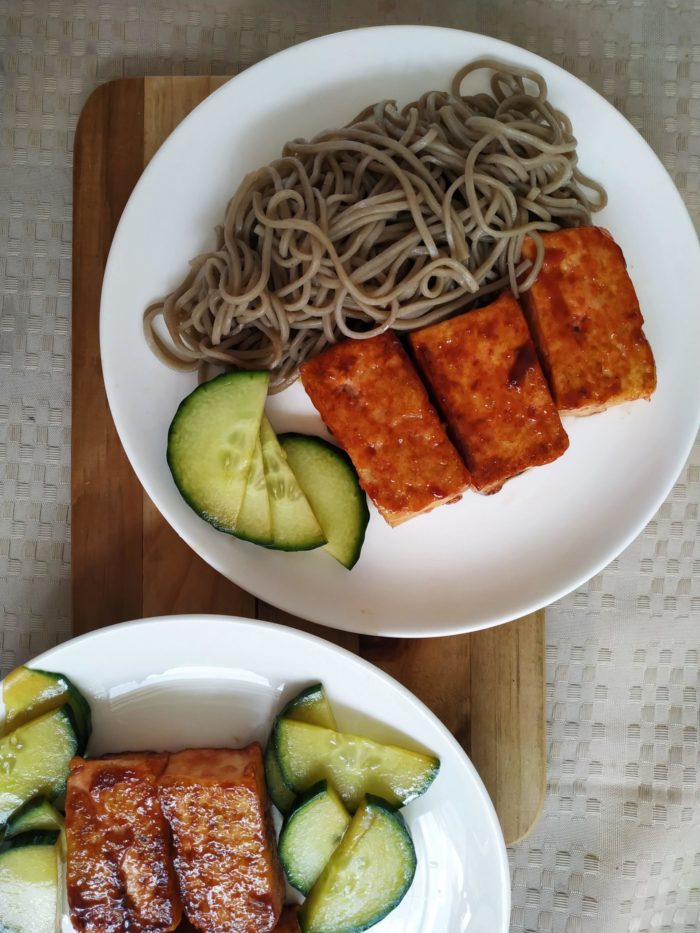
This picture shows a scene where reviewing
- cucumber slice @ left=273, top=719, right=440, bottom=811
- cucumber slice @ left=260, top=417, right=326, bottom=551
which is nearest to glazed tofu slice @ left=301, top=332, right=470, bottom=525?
cucumber slice @ left=260, top=417, right=326, bottom=551

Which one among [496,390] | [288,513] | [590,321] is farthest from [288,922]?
[590,321]

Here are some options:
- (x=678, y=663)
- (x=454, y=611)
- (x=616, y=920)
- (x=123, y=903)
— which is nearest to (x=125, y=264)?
(x=454, y=611)

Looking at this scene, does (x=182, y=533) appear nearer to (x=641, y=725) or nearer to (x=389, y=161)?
(x=389, y=161)

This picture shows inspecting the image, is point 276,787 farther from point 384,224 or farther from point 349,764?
point 384,224

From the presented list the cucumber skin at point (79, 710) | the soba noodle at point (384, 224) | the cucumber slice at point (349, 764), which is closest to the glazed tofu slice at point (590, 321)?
the soba noodle at point (384, 224)

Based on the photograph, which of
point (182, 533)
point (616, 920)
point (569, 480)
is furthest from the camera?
point (616, 920)

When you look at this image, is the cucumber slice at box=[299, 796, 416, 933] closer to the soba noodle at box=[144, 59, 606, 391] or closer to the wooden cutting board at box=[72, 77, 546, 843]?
Result: the wooden cutting board at box=[72, 77, 546, 843]

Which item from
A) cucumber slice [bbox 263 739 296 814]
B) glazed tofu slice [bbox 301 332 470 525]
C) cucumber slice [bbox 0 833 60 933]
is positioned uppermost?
glazed tofu slice [bbox 301 332 470 525]
